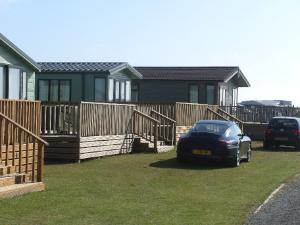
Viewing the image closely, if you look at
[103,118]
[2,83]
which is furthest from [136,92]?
[103,118]

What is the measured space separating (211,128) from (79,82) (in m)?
14.1

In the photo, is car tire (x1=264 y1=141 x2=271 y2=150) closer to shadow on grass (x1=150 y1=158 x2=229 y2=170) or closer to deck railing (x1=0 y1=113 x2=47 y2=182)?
shadow on grass (x1=150 y1=158 x2=229 y2=170)

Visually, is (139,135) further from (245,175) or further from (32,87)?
(245,175)

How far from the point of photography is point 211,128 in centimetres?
1944

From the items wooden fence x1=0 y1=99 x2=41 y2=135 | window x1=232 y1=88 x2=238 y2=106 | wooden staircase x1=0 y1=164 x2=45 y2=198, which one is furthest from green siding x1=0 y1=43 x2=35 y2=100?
window x1=232 y1=88 x2=238 y2=106

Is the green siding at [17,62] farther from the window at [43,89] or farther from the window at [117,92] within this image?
the window at [117,92]

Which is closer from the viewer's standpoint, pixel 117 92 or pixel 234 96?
pixel 117 92

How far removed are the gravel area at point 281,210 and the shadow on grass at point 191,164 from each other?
4617mm

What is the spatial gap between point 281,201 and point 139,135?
11533mm

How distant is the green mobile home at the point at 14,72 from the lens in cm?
2261

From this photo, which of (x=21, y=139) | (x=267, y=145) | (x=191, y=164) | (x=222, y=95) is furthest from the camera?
(x=222, y=95)

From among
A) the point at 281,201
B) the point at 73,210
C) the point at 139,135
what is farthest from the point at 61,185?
the point at 139,135

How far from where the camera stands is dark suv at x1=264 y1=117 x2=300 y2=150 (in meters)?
27.8

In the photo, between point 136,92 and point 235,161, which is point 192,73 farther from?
point 235,161
